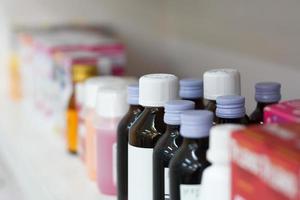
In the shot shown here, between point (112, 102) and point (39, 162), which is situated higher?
point (112, 102)

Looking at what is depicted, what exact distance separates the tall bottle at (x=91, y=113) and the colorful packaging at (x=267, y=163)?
1.56 ft

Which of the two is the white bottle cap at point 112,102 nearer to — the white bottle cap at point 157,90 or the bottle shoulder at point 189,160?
the white bottle cap at point 157,90

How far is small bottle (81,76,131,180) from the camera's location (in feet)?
3.12

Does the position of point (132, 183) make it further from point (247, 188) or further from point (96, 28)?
point (96, 28)

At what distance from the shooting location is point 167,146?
2.07 ft

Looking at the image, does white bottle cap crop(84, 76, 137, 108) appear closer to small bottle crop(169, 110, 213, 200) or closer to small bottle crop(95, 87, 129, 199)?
small bottle crop(95, 87, 129, 199)

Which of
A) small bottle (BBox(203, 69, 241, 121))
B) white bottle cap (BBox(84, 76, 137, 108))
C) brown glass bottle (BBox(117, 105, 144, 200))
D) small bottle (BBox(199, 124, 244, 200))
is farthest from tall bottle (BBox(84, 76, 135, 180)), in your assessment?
small bottle (BBox(199, 124, 244, 200))

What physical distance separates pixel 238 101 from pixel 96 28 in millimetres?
1152

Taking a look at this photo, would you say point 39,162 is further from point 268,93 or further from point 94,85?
point 268,93

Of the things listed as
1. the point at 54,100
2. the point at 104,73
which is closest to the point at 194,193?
the point at 104,73

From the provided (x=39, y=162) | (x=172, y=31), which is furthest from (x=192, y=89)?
(x=172, y=31)

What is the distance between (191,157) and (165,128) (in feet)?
0.40

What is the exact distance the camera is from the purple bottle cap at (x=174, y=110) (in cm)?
62

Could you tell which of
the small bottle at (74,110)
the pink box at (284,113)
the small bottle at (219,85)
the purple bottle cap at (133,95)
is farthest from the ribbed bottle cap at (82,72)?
the pink box at (284,113)
